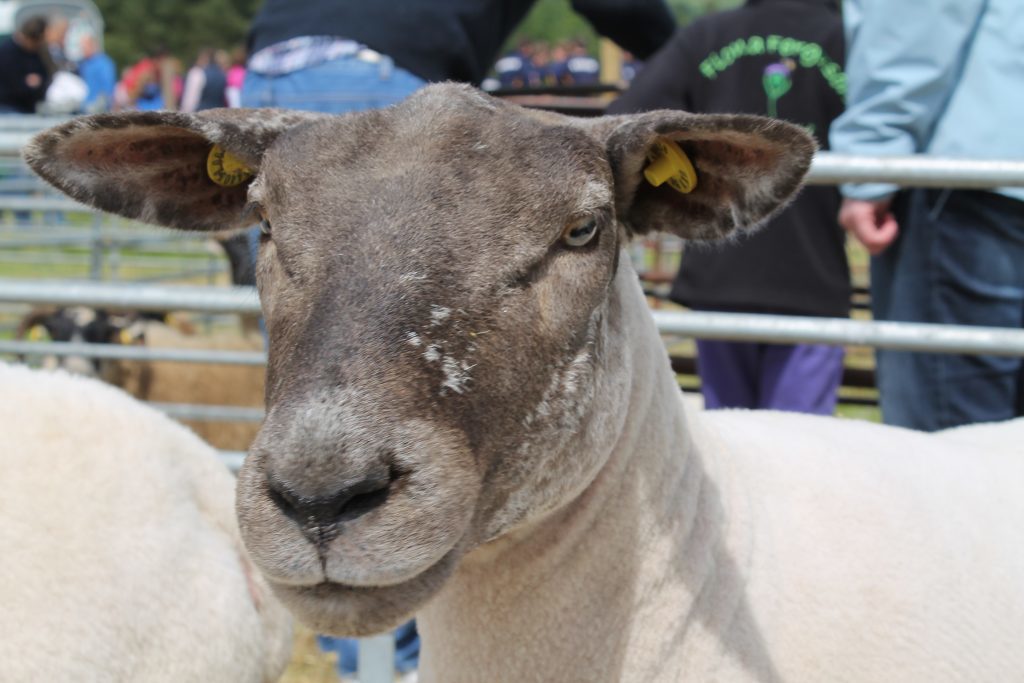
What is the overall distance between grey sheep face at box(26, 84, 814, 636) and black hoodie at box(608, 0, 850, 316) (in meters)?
2.19

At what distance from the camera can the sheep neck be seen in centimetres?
203

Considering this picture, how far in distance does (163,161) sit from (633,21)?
2.32 m

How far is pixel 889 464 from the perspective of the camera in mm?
2432

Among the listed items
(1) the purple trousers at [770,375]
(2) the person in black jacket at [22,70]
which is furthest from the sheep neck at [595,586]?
(2) the person in black jacket at [22,70]

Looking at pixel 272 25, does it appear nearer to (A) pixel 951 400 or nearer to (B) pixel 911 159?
(B) pixel 911 159

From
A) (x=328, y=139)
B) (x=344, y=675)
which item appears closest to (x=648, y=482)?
(x=328, y=139)

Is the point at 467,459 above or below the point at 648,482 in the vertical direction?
above

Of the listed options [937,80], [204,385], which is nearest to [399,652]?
[937,80]

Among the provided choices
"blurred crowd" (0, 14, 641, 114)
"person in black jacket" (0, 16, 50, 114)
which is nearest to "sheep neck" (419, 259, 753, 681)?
"blurred crowd" (0, 14, 641, 114)

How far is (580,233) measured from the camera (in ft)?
6.31

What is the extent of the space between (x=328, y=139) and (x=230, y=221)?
531 millimetres

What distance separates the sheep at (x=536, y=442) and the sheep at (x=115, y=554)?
1.87 feet

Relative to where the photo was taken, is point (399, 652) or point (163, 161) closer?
point (163, 161)

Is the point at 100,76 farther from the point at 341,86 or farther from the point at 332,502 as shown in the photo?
the point at 332,502
